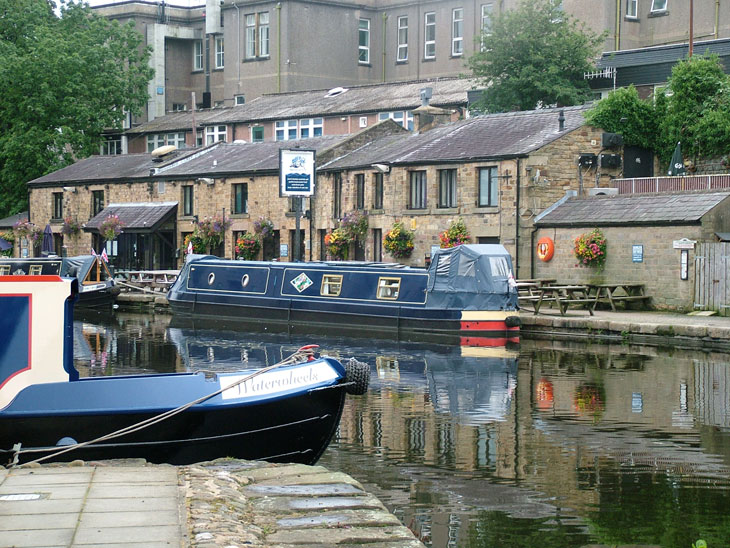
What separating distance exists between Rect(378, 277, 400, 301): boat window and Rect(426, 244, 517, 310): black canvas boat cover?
4.30ft

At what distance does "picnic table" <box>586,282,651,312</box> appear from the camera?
29.5 metres

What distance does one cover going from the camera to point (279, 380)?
11664 millimetres

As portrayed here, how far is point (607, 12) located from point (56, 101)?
26291 millimetres

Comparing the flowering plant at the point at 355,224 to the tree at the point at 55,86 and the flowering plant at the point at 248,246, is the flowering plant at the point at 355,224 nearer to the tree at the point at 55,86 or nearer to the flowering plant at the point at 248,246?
the flowering plant at the point at 248,246

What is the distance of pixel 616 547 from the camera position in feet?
29.5

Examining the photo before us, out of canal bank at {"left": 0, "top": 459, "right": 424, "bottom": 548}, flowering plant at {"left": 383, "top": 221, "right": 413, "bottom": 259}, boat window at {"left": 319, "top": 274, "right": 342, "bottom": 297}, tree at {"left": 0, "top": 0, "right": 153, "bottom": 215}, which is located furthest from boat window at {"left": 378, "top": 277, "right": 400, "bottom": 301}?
tree at {"left": 0, "top": 0, "right": 153, "bottom": 215}

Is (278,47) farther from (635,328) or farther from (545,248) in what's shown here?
(635,328)

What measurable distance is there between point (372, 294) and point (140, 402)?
18806 millimetres

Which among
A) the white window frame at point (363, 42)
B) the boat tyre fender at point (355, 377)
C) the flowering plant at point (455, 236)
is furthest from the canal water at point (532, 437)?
the white window frame at point (363, 42)

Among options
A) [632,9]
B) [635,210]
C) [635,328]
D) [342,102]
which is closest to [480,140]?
[635,210]

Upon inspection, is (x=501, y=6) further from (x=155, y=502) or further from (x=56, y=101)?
(x=155, y=502)

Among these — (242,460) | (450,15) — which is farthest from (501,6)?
(242,460)

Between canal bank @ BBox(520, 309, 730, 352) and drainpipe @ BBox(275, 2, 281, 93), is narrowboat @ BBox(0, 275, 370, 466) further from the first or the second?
drainpipe @ BBox(275, 2, 281, 93)

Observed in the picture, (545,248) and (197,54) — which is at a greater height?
(197,54)
